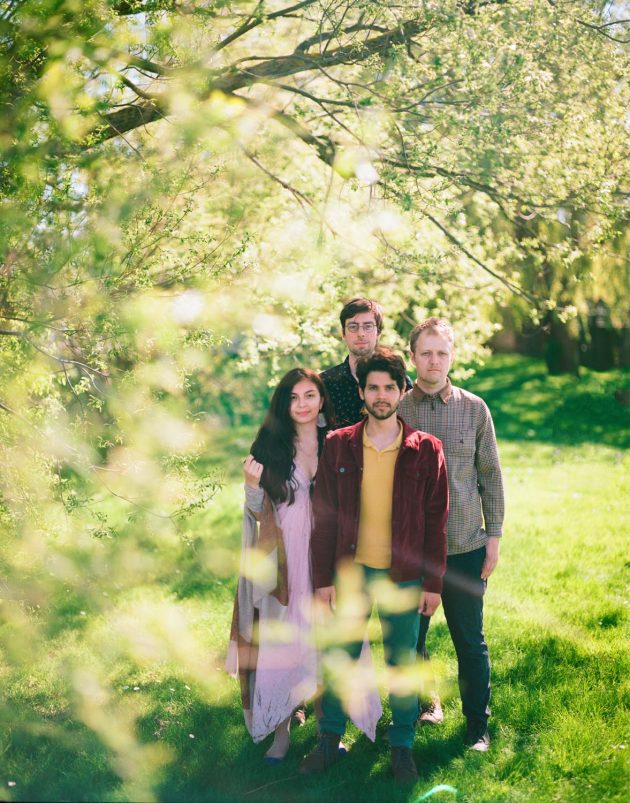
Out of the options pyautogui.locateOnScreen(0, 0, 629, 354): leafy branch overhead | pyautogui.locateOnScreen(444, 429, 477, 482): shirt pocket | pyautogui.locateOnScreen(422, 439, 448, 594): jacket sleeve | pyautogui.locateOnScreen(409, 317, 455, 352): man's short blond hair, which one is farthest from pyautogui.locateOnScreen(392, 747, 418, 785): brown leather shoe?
pyautogui.locateOnScreen(0, 0, 629, 354): leafy branch overhead

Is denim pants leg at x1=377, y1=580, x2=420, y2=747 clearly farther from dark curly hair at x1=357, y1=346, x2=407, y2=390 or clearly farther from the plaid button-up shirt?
dark curly hair at x1=357, y1=346, x2=407, y2=390

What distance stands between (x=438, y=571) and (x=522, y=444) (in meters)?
9.43

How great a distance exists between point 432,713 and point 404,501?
5.00 feet

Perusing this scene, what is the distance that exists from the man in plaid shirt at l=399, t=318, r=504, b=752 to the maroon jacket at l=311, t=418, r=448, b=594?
0.28m

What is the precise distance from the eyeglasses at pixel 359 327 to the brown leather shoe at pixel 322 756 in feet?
7.01

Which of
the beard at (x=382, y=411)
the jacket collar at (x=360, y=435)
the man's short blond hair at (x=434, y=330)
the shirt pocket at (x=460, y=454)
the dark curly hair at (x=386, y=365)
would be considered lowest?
the shirt pocket at (x=460, y=454)

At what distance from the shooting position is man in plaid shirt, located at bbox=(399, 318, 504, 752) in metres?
3.80

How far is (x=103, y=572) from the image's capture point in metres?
7.05

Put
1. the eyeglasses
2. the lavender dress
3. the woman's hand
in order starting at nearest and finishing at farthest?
the woman's hand
the lavender dress
the eyeglasses

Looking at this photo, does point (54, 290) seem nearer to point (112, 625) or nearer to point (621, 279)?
point (112, 625)

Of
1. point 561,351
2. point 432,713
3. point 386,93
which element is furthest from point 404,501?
point 561,351

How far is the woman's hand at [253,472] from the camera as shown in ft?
12.4

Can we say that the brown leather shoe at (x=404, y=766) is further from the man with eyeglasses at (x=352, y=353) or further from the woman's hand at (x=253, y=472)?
the man with eyeglasses at (x=352, y=353)

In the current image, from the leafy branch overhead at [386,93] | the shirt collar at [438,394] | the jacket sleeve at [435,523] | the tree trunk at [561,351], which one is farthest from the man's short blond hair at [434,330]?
the tree trunk at [561,351]
